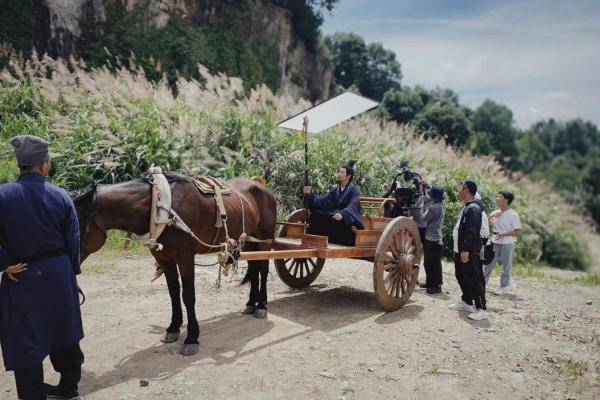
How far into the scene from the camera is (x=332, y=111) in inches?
278

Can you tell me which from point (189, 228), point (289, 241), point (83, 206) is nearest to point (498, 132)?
point (289, 241)

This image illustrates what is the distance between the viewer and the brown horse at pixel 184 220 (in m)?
4.41

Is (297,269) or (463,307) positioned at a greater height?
(297,269)

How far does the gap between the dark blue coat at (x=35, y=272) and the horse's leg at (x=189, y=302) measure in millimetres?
1409

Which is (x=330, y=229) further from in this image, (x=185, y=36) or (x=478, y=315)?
(x=185, y=36)

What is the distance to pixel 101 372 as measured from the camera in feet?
15.0

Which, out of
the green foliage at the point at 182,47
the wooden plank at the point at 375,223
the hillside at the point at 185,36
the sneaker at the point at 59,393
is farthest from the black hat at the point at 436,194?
the green foliage at the point at 182,47

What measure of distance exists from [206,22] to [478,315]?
21558 millimetres

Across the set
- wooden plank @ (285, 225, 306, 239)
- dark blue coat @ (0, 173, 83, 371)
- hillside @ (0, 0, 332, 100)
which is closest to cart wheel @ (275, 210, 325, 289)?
wooden plank @ (285, 225, 306, 239)

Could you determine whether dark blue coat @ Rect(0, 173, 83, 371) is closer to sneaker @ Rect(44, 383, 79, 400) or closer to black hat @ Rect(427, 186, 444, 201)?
sneaker @ Rect(44, 383, 79, 400)

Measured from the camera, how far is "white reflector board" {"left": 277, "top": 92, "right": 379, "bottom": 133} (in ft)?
22.4

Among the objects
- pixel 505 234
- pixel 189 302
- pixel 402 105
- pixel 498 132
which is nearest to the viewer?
pixel 189 302

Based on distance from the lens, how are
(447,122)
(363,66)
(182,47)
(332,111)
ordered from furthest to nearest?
(363,66) < (447,122) < (182,47) < (332,111)

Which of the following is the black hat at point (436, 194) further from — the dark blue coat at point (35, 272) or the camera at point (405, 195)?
the dark blue coat at point (35, 272)
